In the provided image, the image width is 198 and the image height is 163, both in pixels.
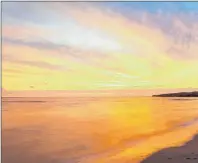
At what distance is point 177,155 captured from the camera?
307 cm

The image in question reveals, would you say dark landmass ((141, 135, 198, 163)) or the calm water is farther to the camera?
the calm water

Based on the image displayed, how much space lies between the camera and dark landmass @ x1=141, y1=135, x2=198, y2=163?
9.47ft

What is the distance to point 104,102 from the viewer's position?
10.3 meters

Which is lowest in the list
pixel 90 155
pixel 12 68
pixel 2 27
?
pixel 90 155

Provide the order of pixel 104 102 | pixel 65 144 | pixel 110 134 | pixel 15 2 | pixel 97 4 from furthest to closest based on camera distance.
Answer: pixel 104 102 → pixel 110 134 → pixel 65 144 → pixel 97 4 → pixel 15 2

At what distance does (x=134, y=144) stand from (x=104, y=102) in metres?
6.42

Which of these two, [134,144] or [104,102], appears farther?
[104,102]

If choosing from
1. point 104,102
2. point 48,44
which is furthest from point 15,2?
point 104,102

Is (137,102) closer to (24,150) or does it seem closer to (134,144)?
(134,144)

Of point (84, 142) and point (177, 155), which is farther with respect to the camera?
point (84, 142)

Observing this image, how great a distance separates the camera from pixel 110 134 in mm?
4652

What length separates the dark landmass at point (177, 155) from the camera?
9.47 feet

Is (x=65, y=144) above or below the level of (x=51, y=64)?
below

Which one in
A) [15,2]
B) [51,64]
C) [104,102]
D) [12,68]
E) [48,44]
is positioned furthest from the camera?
[104,102]
